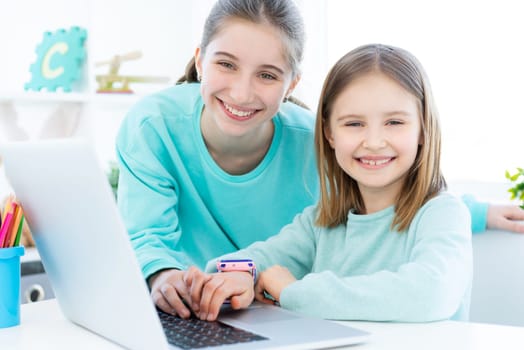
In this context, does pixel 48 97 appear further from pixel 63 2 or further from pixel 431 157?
pixel 431 157

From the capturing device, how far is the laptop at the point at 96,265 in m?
0.76

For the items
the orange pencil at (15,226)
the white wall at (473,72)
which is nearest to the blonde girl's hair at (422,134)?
the orange pencil at (15,226)

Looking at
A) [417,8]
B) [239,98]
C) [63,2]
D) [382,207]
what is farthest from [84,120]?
[382,207]

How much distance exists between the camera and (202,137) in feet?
5.26

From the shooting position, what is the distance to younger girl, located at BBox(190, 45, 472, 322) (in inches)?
41.1

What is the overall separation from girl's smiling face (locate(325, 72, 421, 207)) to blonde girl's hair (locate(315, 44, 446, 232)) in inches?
0.6

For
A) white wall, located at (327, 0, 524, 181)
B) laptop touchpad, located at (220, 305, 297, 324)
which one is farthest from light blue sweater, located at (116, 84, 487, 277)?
white wall, located at (327, 0, 524, 181)

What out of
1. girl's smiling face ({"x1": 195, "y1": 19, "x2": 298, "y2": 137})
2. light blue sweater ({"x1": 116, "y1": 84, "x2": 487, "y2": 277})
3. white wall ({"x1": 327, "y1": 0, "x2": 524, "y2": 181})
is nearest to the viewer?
girl's smiling face ({"x1": 195, "y1": 19, "x2": 298, "y2": 137})

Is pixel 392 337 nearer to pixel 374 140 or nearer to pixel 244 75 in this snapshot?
pixel 374 140

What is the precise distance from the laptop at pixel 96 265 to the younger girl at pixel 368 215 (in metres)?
0.07

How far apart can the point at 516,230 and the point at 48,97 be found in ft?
6.12

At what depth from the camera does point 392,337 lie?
90 centimetres

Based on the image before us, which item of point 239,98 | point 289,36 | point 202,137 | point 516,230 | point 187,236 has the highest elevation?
point 289,36

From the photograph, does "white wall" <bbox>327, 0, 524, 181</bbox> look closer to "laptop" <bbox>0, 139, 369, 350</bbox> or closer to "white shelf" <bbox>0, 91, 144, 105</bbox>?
"white shelf" <bbox>0, 91, 144, 105</bbox>
